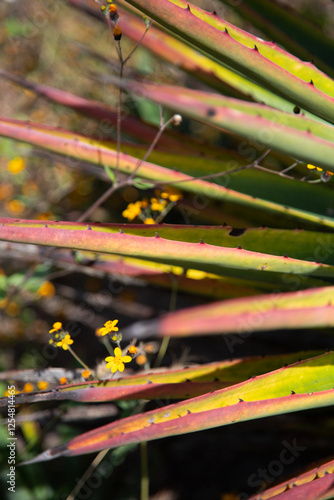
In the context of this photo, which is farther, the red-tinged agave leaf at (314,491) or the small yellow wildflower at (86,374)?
the small yellow wildflower at (86,374)

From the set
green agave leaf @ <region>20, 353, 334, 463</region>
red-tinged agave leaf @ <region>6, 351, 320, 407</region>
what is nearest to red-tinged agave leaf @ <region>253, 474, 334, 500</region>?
green agave leaf @ <region>20, 353, 334, 463</region>

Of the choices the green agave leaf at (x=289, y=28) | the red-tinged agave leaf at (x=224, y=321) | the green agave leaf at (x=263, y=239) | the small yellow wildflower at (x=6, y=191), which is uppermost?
the small yellow wildflower at (x=6, y=191)

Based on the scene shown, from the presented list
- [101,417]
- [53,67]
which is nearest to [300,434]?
[101,417]

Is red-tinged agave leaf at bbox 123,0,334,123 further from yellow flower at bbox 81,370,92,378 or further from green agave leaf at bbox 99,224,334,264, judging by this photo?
yellow flower at bbox 81,370,92,378

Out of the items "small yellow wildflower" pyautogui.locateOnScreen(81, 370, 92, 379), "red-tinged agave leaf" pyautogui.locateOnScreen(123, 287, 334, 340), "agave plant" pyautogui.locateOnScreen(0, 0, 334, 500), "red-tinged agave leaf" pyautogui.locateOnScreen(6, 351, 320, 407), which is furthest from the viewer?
"small yellow wildflower" pyautogui.locateOnScreen(81, 370, 92, 379)

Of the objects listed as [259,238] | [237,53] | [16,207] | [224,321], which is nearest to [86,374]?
[259,238]

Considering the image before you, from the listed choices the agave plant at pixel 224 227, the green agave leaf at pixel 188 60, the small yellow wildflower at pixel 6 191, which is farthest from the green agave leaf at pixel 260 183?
the small yellow wildflower at pixel 6 191

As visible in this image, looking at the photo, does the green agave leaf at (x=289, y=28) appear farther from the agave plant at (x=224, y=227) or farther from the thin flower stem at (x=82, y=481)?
the thin flower stem at (x=82, y=481)

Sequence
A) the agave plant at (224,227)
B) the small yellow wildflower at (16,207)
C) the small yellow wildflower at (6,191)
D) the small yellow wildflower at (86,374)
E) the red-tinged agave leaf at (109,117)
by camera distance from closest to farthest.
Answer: the agave plant at (224,227) < the small yellow wildflower at (86,374) < the red-tinged agave leaf at (109,117) < the small yellow wildflower at (16,207) < the small yellow wildflower at (6,191)
